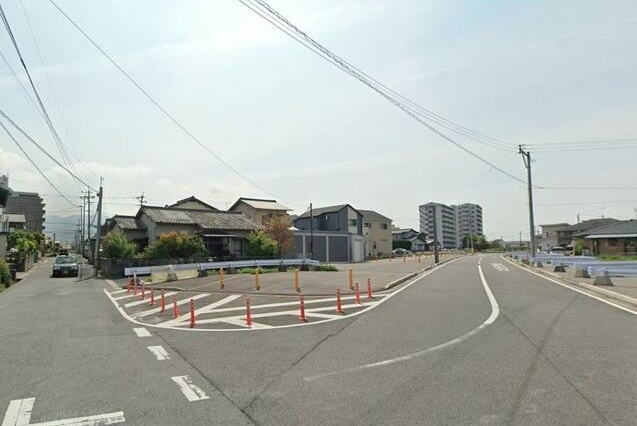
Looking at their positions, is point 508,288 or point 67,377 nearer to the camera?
point 67,377

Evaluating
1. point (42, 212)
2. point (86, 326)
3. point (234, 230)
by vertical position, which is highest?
point (42, 212)

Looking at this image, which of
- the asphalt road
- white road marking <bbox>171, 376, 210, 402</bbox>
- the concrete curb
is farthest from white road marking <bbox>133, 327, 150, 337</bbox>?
the concrete curb

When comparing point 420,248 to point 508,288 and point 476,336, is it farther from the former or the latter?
point 476,336

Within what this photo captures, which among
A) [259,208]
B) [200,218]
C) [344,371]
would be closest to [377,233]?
[259,208]

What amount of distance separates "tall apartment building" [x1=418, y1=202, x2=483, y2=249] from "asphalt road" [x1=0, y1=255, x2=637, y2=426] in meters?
126

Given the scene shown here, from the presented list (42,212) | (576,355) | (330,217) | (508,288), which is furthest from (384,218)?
(42,212)

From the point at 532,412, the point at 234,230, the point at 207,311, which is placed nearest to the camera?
the point at 532,412

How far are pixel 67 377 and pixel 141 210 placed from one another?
128ft

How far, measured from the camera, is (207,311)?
14125 mm

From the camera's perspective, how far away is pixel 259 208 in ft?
171

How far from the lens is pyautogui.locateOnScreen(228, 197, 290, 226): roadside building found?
2048 inches

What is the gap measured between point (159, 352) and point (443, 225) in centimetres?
13964

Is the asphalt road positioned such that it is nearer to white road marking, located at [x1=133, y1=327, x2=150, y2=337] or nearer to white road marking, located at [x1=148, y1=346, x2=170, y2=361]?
white road marking, located at [x1=148, y1=346, x2=170, y2=361]

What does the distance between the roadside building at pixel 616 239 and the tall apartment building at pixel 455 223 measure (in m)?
75.8
